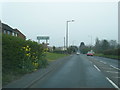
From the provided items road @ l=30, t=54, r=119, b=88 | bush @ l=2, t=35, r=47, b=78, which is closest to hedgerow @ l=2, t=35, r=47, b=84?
bush @ l=2, t=35, r=47, b=78

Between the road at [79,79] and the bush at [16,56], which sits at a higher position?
the bush at [16,56]

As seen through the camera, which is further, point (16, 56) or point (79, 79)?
point (16, 56)

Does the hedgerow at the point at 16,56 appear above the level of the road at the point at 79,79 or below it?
above

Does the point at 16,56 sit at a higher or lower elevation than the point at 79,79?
higher

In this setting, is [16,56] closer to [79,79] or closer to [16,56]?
[16,56]

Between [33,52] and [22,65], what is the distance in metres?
3.10

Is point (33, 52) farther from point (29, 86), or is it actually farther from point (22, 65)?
point (29, 86)

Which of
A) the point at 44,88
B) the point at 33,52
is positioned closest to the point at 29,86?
the point at 44,88

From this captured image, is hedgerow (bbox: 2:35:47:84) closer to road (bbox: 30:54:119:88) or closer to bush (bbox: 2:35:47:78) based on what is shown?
bush (bbox: 2:35:47:78)

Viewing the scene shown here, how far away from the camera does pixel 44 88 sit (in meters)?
9.52

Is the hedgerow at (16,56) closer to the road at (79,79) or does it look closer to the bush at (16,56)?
the bush at (16,56)

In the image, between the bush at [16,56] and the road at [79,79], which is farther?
the bush at [16,56]

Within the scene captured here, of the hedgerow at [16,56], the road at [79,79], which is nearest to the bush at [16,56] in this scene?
the hedgerow at [16,56]

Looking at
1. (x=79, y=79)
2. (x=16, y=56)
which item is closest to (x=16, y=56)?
(x=16, y=56)
